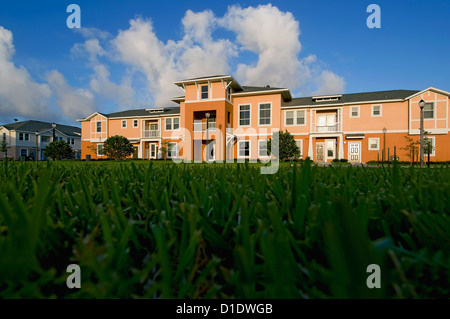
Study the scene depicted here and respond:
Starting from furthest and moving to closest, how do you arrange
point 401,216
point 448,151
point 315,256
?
1. point 448,151
2. point 401,216
3. point 315,256

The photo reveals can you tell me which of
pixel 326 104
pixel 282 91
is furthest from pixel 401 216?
pixel 326 104

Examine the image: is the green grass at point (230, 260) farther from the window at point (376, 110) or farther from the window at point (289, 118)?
the window at point (376, 110)

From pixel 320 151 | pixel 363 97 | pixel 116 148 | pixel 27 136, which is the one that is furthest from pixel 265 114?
pixel 27 136

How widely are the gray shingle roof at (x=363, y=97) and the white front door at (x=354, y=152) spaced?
14.1 feet

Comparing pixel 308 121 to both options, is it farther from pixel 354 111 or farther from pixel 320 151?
pixel 354 111

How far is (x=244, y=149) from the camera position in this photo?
75.9 feet

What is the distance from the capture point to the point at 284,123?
2286 cm

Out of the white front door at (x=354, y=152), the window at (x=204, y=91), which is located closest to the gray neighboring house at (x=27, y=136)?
the window at (x=204, y=91)

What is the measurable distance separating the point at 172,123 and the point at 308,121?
16.5 m

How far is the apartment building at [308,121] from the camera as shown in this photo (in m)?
20.0

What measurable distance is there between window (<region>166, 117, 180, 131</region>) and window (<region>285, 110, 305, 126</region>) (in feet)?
44.7

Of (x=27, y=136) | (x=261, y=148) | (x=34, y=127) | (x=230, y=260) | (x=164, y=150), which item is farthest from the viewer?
(x=34, y=127)
